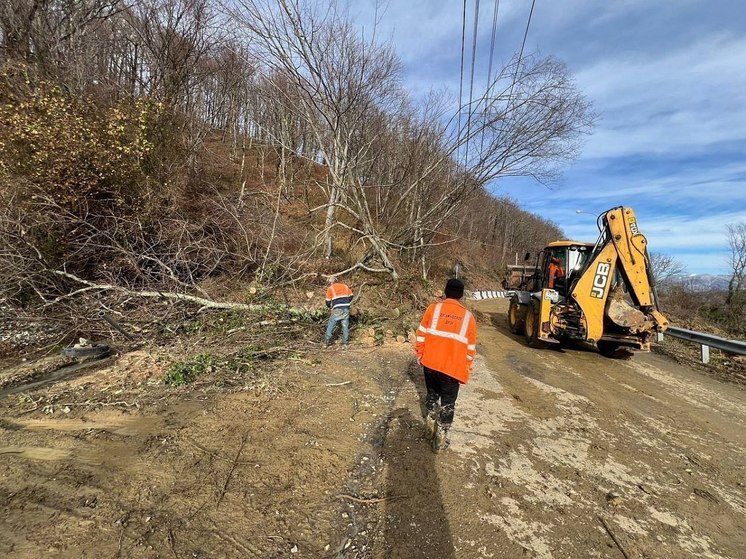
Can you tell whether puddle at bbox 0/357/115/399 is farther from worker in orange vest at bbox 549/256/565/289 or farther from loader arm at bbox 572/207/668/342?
worker in orange vest at bbox 549/256/565/289

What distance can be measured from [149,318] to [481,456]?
663cm

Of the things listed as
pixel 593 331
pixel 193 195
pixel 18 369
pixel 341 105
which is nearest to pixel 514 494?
pixel 593 331

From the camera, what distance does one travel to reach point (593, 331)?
7.32 meters

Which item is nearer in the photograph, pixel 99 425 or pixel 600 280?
pixel 99 425

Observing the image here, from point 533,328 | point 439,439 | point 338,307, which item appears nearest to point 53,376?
point 338,307

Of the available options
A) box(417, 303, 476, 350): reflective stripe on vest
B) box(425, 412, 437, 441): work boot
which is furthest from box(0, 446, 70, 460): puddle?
box(417, 303, 476, 350): reflective stripe on vest

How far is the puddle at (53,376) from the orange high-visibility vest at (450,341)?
509 cm

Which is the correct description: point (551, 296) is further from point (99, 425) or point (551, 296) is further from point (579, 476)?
point (99, 425)

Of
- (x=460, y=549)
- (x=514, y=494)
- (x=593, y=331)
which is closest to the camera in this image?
(x=460, y=549)

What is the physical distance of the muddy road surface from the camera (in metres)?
2.63

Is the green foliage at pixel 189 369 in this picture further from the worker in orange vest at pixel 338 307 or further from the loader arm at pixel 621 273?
the loader arm at pixel 621 273

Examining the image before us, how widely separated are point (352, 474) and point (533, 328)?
6.85 metres

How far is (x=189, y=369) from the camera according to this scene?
536 centimetres

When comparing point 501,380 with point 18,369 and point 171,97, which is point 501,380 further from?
point 171,97
